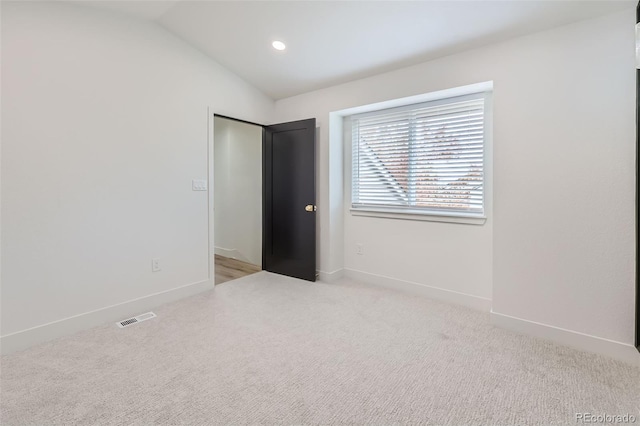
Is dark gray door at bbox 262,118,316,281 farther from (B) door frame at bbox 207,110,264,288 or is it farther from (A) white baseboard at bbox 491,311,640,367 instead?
(A) white baseboard at bbox 491,311,640,367

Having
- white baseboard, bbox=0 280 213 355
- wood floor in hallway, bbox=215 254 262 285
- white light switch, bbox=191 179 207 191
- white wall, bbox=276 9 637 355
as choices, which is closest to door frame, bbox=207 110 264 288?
white light switch, bbox=191 179 207 191

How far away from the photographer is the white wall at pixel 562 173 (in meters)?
2.02

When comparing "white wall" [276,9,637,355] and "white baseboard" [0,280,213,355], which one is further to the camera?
"white baseboard" [0,280,213,355]

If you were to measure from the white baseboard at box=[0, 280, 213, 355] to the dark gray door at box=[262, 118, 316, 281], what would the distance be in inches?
A: 45.2

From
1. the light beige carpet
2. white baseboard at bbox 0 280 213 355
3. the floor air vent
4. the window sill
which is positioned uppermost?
the window sill

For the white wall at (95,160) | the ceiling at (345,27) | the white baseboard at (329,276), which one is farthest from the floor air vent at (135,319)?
the ceiling at (345,27)

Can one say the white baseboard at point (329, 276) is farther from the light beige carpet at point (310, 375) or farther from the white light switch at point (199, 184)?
the white light switch at point (199, 184)

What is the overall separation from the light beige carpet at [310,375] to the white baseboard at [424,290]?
178mm

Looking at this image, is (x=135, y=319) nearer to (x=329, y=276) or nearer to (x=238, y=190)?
(x=329, y=276)

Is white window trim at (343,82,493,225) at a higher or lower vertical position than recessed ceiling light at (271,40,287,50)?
lower

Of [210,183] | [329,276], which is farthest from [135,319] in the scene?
[329,276]

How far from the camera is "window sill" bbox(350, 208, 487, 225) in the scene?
2.97m

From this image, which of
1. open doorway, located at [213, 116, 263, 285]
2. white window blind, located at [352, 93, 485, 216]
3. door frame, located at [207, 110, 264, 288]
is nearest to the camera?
white window blind, located at [352, 93, 485, 216]

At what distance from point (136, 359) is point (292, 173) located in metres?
2.53
